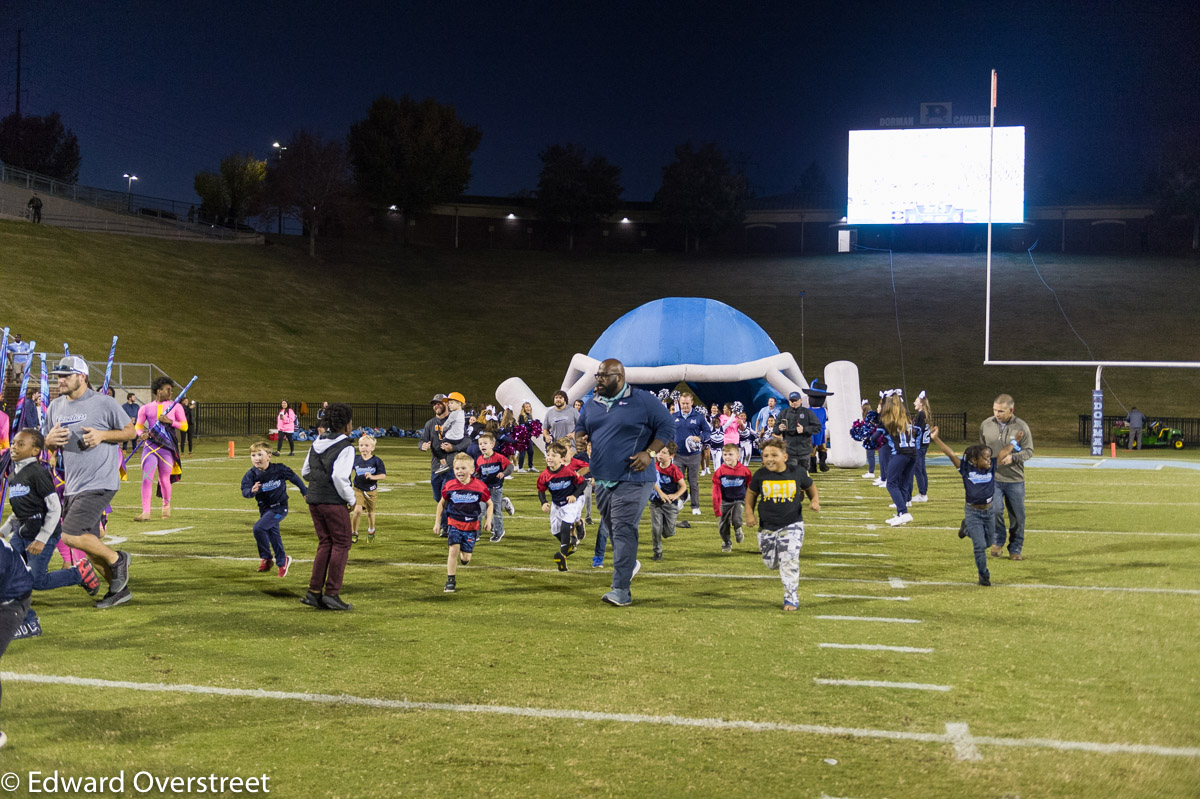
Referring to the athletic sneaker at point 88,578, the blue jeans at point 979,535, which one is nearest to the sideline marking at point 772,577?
the blue jeans at point 979,535

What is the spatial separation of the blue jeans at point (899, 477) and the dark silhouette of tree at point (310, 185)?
48.2 m

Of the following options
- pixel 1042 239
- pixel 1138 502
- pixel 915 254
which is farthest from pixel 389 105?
pixel 1138 502

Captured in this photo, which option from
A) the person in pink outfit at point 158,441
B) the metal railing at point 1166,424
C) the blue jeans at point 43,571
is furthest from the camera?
the metal railing at point 1166,424

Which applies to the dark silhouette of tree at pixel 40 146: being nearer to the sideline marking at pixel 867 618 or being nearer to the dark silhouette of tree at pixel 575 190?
the dark silhouette of tree at pixel 575 190

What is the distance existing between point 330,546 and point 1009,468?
683 cm

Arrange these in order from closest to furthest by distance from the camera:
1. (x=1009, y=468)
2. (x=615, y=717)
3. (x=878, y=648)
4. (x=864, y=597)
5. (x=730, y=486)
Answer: (x=615, y=717) < (x=878, y=648) < (x=864, y=597) < (x=1009, y=468) < (x=730, y=486)

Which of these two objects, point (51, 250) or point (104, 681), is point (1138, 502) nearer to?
point (104, 681)

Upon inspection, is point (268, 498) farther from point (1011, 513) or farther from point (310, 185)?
point (310, 185)

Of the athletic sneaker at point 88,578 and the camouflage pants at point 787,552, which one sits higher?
the camouflage pants at point 787,552

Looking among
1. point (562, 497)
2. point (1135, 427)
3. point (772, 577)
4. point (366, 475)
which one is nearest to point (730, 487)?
point (772, 577)

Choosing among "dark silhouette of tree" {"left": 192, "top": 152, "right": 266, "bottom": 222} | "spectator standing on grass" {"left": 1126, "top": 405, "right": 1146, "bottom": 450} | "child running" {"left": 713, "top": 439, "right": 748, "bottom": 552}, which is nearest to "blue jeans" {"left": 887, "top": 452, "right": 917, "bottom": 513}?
"child running" {"left": 713, "top": 439, "right": 748, "bottom": 552}

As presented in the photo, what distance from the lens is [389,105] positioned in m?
67.4

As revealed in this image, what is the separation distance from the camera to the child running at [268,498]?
903 centimetres

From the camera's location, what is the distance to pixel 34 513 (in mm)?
6871
